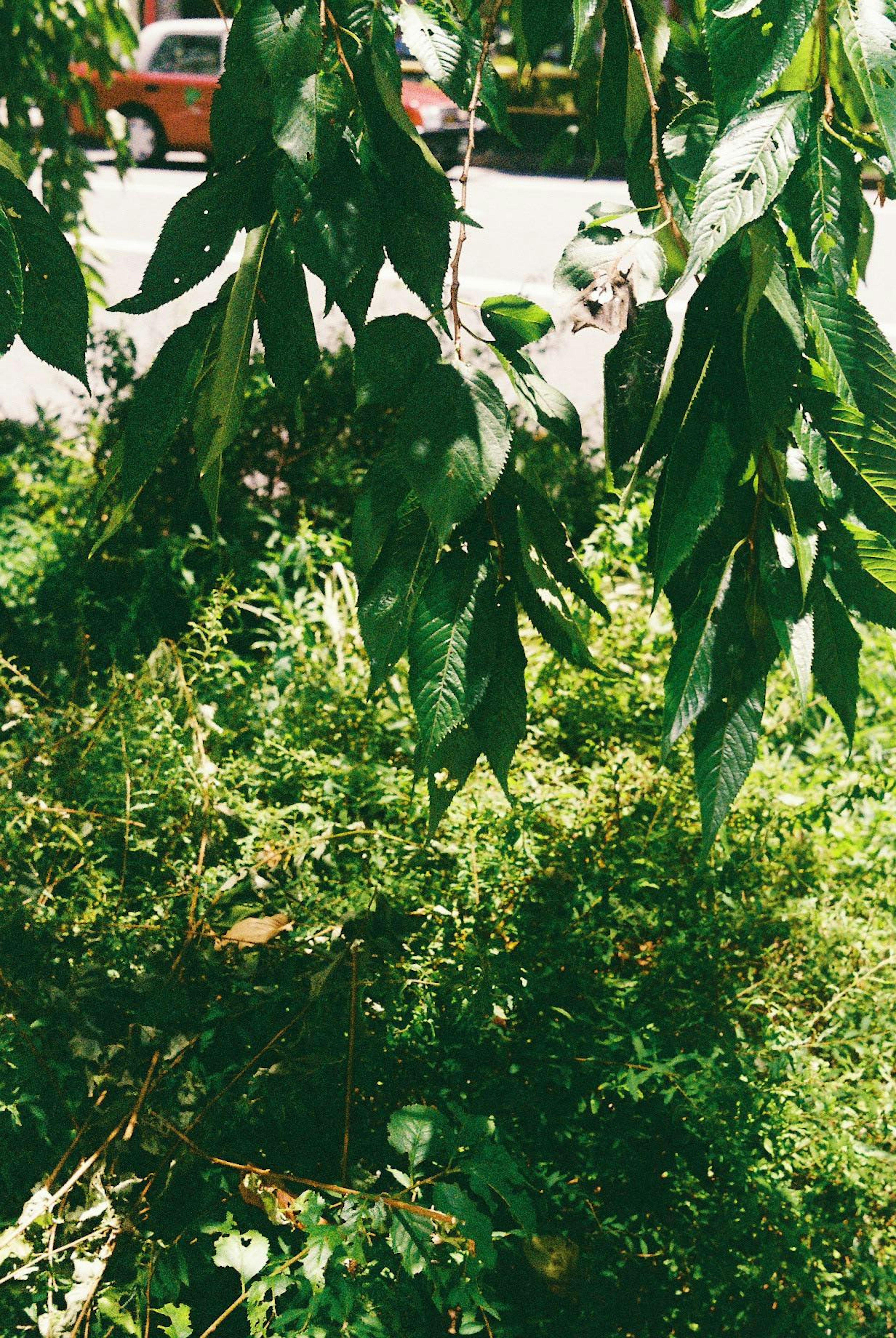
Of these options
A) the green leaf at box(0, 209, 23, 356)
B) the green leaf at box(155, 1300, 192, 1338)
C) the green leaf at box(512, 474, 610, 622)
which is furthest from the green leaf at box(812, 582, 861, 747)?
the green leaf at box(155, 1300, 192, 1338)

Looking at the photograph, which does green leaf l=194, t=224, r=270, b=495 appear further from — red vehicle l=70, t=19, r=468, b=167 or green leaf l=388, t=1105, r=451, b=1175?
red vehicle l=70, t=19, r=468, b=167

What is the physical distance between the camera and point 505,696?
50.5 inches

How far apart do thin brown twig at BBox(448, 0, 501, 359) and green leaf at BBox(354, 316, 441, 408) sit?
0.04 meters

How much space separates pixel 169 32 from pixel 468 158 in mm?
12728

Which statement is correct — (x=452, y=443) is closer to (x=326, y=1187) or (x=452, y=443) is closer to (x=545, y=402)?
(x=545, y=402)

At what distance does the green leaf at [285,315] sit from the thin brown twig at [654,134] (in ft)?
1.26

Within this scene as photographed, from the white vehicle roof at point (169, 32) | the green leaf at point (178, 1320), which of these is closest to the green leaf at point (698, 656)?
the green leaf at point (178, 1320)

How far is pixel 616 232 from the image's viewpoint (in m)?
1.21

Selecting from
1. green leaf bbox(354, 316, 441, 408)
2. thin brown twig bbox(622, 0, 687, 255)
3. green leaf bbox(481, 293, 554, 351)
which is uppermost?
thin brown twig bbox(622, 0, 687, 255)

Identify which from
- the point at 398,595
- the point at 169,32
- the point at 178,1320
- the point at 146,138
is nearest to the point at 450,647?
the point at 398,595

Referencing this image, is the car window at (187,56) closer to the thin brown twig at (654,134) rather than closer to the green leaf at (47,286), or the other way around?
the thin brown twig at (654,134)

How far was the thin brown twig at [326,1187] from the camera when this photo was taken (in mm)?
1576

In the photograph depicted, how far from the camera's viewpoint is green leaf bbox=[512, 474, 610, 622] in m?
1.29

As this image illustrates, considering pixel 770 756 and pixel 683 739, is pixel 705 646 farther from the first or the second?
pixel 770 756
